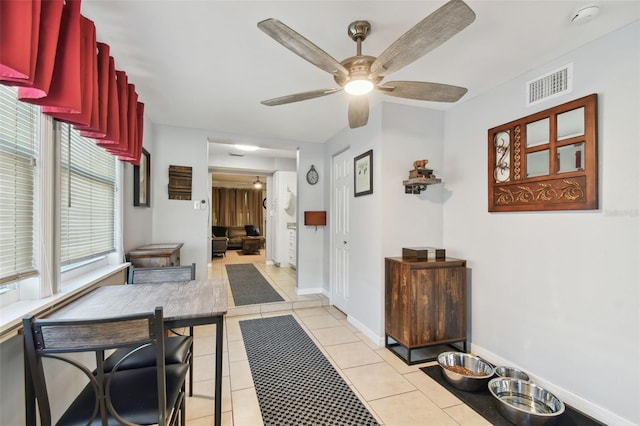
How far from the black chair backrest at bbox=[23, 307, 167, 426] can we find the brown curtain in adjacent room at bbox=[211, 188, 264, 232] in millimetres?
9813

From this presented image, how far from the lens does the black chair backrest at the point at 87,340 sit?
1018 mm

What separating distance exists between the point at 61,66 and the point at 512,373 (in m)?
3.43

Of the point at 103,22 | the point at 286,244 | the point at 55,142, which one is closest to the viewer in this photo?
the point at 55,142

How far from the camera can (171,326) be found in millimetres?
1425

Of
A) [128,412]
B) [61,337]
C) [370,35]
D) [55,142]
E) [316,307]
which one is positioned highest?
[370,35]

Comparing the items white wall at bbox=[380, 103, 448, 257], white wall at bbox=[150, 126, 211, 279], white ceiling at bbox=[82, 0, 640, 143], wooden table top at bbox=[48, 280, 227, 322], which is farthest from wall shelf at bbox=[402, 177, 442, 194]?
white wall at bbox=[150, 126, 211, 279]

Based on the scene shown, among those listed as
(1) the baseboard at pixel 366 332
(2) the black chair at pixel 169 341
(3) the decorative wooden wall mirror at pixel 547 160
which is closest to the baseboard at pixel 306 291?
(1) the baseboard at pixel 366 332

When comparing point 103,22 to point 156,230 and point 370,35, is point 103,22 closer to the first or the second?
point 370,35

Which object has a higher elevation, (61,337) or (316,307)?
(61,337)

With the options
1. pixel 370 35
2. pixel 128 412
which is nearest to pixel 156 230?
pixel 128 412

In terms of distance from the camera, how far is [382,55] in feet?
Answer: 4.83

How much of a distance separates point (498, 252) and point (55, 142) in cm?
327

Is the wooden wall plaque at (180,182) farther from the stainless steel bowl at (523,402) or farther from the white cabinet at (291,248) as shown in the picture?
the stainless steel bowl at (523,402)

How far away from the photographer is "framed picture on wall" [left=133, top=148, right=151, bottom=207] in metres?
2.96
